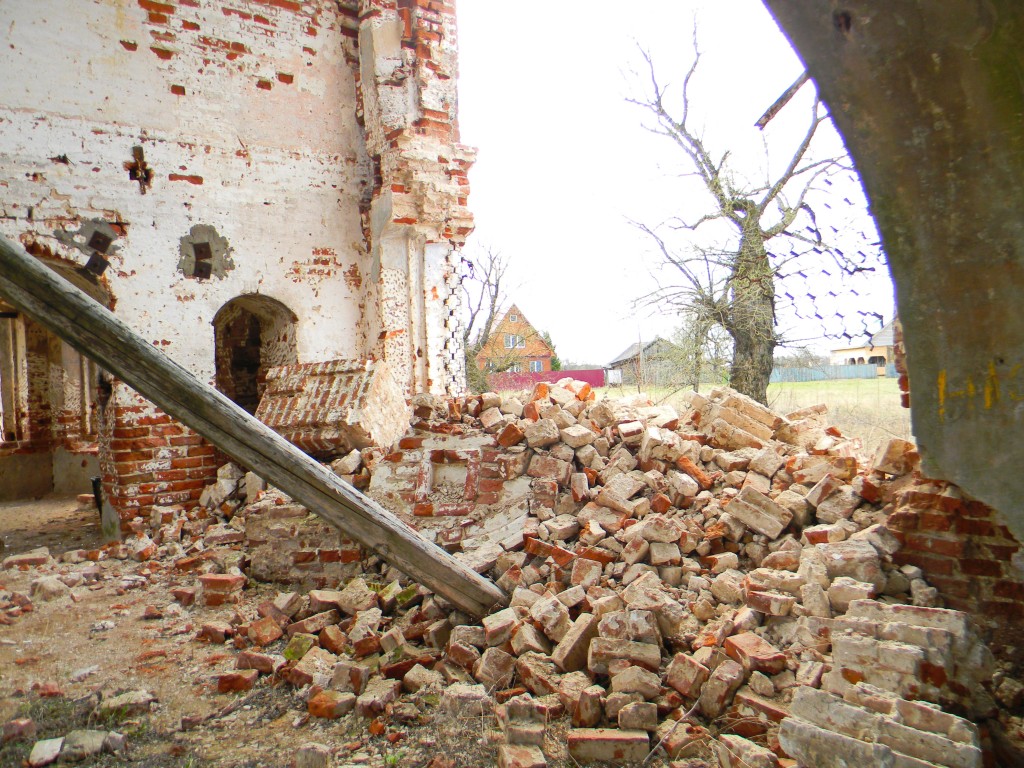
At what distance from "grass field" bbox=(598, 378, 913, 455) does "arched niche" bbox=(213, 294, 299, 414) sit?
4068 mm

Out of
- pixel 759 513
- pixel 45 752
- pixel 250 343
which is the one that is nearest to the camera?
pixel 45 752

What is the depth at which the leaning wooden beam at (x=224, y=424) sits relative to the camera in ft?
9.41

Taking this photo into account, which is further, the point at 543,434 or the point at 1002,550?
the point at 543,434

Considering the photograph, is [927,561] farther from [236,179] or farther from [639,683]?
[236,179]

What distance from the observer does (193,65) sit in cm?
601

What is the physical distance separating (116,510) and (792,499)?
5667 mm

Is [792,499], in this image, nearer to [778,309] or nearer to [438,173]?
[438,173]

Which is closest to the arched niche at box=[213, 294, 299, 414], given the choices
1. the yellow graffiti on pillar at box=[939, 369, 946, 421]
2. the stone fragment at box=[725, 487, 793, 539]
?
the stone fragment at box=[725, 487, 793, 539]

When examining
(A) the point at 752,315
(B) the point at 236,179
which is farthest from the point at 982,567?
(A) the point at 752,315

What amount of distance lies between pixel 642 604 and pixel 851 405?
9.91 metres

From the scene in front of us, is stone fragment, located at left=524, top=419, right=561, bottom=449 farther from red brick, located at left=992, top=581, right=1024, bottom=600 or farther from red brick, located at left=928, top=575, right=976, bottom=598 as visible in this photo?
red brick, located at left=992, top=581, right=1024, bottom=600

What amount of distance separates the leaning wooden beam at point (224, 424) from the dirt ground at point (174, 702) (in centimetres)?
64

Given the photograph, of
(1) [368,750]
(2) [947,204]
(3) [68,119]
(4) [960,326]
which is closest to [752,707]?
(1) [368,750]

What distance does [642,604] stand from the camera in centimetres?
279
